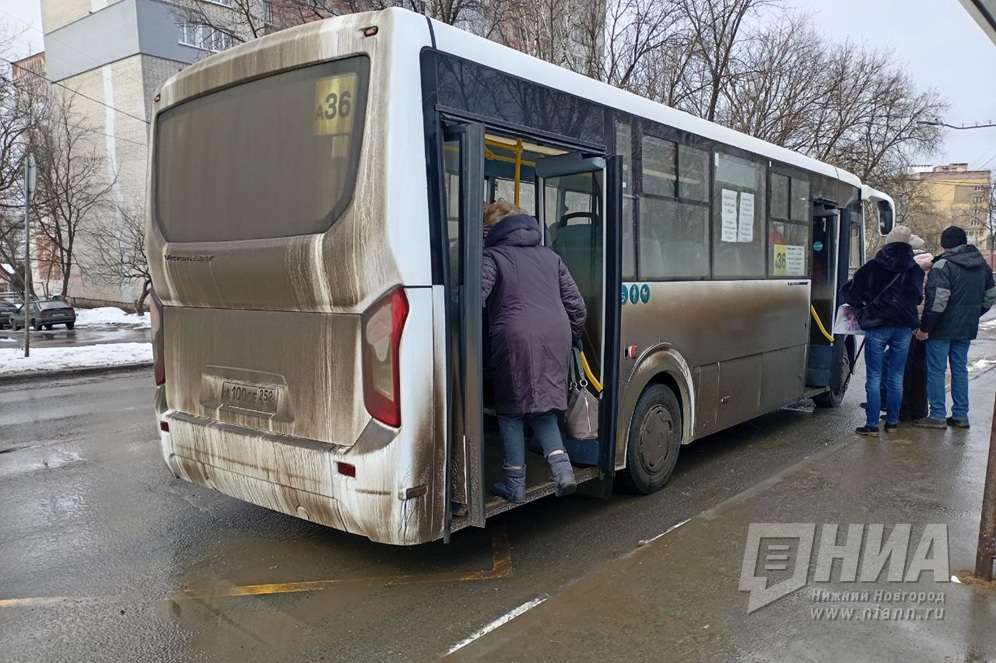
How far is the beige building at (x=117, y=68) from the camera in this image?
3525 cm

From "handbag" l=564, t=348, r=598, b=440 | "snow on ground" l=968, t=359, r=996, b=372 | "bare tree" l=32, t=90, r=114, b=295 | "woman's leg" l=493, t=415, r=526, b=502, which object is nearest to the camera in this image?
"woman's leg" l=493, t=415, r=526, b=502

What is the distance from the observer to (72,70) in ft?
128

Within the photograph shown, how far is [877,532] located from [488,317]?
287cm

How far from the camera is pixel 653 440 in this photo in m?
5.60

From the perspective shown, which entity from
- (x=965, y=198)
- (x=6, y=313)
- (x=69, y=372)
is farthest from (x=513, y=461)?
(x=965, y=198)

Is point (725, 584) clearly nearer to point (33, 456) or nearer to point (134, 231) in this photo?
Result: point (33, 456)

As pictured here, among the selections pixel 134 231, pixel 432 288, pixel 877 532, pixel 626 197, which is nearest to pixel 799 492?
pixel 877 532

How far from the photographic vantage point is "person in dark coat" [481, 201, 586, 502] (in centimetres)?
420

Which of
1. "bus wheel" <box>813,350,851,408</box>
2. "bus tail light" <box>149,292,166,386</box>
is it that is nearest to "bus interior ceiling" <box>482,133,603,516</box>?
"bus tail light" <box>149,292,166,386</box>

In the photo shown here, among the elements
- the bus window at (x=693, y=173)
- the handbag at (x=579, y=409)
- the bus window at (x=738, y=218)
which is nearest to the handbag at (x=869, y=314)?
the bus window at (x=738, y=218)

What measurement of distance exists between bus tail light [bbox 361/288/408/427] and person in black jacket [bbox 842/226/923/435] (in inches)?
220

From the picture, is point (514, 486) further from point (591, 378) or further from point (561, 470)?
point (591, 378)

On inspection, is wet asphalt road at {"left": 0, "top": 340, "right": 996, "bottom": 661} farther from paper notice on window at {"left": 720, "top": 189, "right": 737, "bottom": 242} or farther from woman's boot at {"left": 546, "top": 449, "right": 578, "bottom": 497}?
paper notice on window at {"left": 720, "top": 189, "right": 737, "bottom": 242}

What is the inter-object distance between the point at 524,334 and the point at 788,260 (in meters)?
4.53
